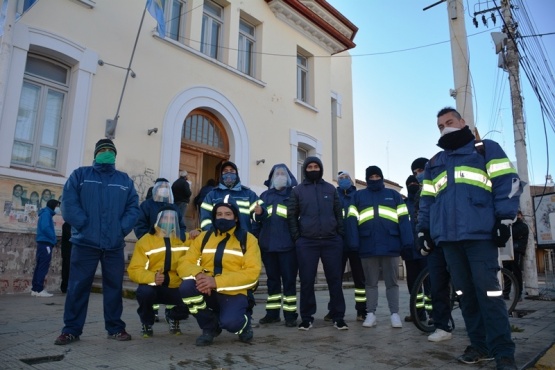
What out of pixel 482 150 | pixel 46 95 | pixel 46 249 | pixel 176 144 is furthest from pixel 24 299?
pixel 482 150

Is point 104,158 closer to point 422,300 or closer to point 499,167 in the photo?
point 499,167

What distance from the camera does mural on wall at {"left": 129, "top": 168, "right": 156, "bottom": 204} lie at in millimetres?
8958

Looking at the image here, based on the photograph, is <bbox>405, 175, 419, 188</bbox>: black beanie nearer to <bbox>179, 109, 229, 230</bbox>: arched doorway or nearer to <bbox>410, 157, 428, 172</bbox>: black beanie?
<bbox>410, 157, 428, 172</bbox>: black beanie

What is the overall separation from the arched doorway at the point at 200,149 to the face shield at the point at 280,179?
16.5 feet

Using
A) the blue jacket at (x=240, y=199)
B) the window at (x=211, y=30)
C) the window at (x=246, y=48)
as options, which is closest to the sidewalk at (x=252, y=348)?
the blue jacket at (x=240, y=199)

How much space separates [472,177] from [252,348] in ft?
8.17

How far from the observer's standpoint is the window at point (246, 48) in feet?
40.7

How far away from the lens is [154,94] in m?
9.59

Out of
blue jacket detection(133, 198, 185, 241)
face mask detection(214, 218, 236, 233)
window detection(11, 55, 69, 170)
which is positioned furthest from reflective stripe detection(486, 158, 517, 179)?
window detection(11, 55, 69, 170)

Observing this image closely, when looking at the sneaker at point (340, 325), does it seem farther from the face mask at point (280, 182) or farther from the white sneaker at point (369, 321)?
the face mask at point (280, 182)

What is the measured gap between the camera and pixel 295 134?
1324 cm

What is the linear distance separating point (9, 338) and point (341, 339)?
3.26 meters

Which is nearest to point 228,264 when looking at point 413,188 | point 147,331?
point 147,331

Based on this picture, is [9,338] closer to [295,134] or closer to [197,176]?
[197,176]
